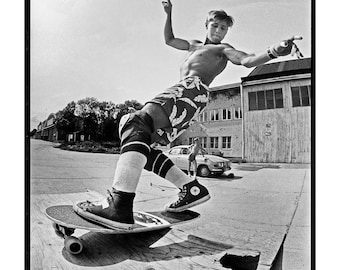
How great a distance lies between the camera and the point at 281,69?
1.98 metres

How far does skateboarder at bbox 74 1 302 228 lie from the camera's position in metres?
1.96

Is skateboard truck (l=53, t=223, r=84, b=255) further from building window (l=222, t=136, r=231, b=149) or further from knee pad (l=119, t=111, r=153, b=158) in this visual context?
building window (l=222, t=136, r=231, b=149)

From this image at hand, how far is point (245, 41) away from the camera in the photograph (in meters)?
1.97

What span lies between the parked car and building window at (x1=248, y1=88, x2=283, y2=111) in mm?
309

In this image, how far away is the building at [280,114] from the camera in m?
1.99

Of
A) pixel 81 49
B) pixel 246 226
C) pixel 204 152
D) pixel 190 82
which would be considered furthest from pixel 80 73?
pixel 246 226

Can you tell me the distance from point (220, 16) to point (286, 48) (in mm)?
354

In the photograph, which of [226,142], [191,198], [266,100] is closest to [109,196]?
[191,198]

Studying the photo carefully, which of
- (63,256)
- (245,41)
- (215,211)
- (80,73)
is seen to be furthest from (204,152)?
(63,256)

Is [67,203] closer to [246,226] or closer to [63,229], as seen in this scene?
[63,229]

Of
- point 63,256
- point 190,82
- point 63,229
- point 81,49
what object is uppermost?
point 81,49

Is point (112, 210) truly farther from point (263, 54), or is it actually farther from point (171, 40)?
point (263, 54)

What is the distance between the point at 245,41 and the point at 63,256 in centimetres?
135

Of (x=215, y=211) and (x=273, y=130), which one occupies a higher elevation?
(x=273, y=130)
